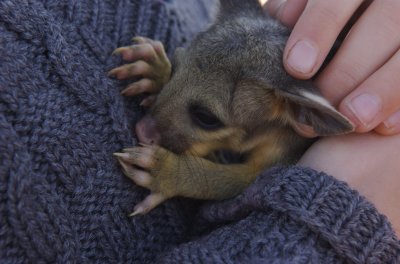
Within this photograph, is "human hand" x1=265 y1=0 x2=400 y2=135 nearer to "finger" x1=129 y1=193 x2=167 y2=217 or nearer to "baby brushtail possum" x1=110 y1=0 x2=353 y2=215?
"baby brushtail possum" x1=110 y1=0 x2=353 y2=215

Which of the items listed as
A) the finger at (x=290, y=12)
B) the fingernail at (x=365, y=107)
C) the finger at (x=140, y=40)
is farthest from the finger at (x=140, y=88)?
the fingernail at (x=365, y=107)

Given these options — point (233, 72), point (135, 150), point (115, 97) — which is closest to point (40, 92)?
point (115, 97)

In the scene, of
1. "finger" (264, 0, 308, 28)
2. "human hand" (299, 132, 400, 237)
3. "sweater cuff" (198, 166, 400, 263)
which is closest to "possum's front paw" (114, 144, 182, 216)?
"sweater cuff" (198, 166, 400, 263)

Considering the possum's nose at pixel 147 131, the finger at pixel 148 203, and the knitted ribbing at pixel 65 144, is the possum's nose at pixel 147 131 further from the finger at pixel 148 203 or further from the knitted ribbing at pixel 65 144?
the finger at pixel 148 203

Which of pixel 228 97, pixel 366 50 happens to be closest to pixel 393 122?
pixel 366 50

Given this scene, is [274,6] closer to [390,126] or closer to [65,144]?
[390,126]
